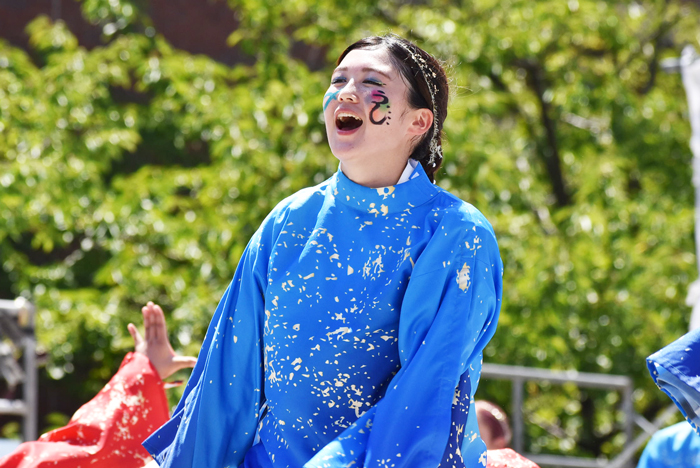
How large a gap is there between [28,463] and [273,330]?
80 centimetres

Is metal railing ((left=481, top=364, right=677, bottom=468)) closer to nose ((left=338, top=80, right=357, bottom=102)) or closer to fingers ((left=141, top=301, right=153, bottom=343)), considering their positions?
fingers ((left=141, top=301, right=153, bottom=343))

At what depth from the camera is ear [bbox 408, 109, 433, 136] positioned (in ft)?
5.35

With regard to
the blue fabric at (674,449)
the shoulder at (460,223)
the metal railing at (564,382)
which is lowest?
the metal railing at (564,382)

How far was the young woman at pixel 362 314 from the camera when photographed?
1385mm

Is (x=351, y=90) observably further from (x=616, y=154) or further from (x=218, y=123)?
(x=616, y=154)

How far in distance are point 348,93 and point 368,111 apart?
5cm

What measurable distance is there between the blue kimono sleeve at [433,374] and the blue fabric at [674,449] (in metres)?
0.85

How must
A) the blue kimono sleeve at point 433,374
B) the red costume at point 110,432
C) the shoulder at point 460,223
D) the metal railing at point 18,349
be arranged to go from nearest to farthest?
1. the blue kimono sleeve at point 433,374
2. the shoulder at point 460,223
3. the red costume at point 110,432
4. the metal railing at point 18,349

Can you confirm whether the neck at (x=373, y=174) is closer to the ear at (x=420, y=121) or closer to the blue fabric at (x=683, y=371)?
the ear at (x=420, y=121)

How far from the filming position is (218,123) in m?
5.74

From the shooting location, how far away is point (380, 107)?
1584mm

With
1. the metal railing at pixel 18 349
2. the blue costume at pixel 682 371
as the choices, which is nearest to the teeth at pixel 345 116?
the blue costume at pixel 682 371

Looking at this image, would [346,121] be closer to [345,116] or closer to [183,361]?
[345,116]

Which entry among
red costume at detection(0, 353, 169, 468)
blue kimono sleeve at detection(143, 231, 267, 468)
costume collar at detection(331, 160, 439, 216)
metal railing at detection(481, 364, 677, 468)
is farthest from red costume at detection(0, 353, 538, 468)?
metal railing at detection(481, 364, 677, 468)
